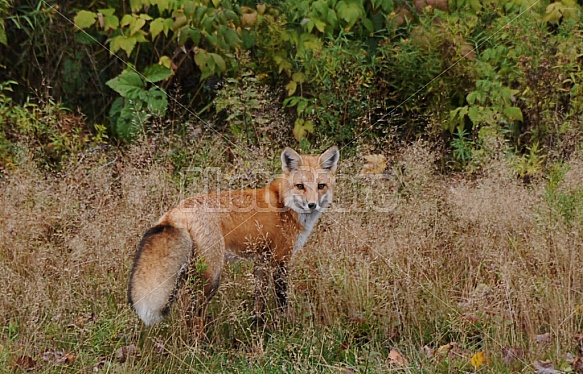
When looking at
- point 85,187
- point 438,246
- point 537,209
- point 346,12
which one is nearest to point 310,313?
→ point 438,246

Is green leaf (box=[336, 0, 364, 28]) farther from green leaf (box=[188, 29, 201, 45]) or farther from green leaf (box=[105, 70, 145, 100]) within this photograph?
green leaf (box=[105, 70, 145, 100])

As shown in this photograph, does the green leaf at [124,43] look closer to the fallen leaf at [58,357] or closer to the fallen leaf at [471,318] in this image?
the fallen leaf at [58,357]

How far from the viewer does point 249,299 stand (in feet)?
15.3

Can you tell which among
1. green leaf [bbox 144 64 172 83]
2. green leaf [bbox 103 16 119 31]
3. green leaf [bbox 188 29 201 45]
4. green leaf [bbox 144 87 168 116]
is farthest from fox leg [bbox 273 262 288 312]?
green leaf [bbox 103 16 119 31]

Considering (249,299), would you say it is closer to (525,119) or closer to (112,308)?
(112,308)

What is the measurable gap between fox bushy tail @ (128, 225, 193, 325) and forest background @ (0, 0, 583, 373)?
0.16 meters

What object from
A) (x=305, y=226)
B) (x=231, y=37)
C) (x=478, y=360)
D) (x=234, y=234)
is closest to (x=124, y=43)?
(x=231, y=37)

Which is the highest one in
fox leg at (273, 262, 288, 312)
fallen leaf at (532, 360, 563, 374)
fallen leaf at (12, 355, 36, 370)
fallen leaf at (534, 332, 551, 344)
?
fallen leaf at (534, 332, 551, 344)

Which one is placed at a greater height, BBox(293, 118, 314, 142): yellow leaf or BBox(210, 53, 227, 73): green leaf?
BBox(210, 53, 227, 73): green leaf

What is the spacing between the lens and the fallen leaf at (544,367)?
3761 mm

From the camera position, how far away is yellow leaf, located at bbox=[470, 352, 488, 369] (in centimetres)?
388

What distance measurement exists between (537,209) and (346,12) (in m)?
3.11

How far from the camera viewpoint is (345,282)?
461 centimetres

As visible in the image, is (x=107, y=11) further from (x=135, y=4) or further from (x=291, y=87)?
(x=291, y=87)
